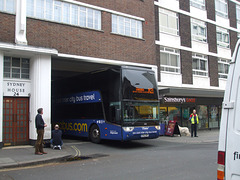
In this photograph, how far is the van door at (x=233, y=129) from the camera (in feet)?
10.4

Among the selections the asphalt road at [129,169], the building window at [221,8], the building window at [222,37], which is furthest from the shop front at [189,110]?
the asphalt road at [129,169]

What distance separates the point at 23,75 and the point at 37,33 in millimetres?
2289

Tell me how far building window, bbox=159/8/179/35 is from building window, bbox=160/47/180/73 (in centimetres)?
155

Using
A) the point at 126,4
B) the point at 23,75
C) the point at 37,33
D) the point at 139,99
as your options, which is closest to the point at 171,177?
the point at 139,99

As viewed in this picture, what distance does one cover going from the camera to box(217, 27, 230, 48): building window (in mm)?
25406

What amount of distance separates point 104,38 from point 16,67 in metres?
5.68

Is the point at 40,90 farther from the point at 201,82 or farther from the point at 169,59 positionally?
the point at 201,82

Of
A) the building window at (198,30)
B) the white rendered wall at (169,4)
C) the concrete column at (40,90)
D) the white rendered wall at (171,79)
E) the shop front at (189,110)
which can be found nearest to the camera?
the concrete column at (40,90)

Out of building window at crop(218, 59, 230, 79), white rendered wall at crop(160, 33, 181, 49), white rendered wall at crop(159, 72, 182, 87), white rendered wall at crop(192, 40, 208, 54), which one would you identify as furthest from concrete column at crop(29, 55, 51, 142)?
building window at crop(218, 59, 230, 79)

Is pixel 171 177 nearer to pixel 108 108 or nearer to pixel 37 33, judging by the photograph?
pixel 108 108

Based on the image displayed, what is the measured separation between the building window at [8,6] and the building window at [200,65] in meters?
15.0

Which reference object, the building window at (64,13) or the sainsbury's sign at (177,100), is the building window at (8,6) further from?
the sainsbury's sign at (177,100)

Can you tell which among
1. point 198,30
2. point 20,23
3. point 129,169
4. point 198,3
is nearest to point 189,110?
point 198,30

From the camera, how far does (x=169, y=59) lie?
2086 centimetres
